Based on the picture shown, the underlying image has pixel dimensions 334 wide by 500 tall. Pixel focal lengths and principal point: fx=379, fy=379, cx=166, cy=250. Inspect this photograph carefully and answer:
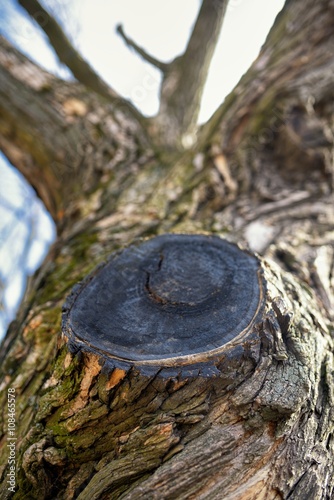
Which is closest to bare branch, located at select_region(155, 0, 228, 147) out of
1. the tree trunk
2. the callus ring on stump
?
the tree trunk

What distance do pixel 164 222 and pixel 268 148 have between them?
92 centimetres

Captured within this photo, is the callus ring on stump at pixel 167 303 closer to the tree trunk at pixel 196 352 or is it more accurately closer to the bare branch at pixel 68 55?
the tree trunk at pixel 196 352

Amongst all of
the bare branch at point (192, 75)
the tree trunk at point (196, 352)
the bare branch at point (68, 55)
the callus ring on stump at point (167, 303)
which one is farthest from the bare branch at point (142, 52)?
the callus ring on stump at point (167, 303)

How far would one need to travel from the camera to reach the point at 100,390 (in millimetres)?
1028

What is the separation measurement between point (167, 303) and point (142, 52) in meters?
3.96

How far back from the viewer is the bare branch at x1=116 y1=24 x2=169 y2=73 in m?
4.22

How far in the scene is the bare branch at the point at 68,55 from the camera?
343 cm

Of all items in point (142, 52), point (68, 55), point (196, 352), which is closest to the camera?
point (196, 352)

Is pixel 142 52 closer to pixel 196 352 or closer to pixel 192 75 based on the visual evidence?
pixel 192 75

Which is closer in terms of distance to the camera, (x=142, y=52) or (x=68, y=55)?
(x=68, y=55)

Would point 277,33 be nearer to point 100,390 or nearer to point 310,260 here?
point 310,260

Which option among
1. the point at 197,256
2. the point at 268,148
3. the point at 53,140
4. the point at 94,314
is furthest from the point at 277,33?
the point at 94,314

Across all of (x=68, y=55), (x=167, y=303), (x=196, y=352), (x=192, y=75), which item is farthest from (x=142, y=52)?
(x=196, y=352)

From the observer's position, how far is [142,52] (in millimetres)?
4305
